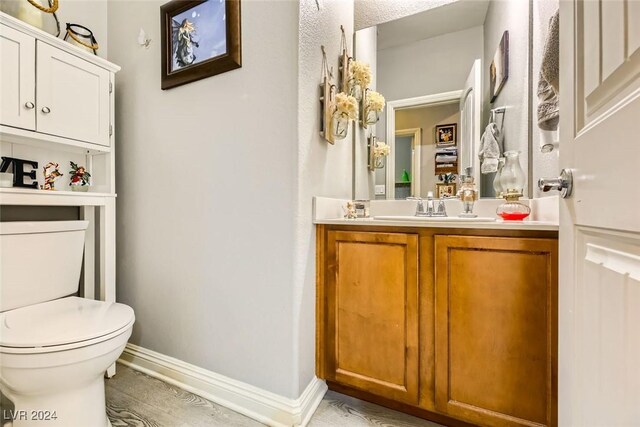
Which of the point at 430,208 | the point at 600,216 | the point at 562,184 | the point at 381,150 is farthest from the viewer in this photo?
the point at 381,150

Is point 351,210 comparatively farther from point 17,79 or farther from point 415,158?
point 17,79

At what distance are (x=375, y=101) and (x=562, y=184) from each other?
3.93 feet

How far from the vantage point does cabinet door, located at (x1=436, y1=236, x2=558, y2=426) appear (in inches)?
36.9

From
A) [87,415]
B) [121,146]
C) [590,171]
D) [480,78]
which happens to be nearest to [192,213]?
[121,146]

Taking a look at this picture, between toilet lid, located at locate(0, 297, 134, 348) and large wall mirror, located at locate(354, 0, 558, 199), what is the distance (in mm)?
1411

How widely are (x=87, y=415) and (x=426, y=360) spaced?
1324 mm

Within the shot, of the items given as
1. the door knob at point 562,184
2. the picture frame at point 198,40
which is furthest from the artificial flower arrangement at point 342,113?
the door knob at point 562,184

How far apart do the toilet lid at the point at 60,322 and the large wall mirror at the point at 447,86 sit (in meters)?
1.41

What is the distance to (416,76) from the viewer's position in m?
1.68

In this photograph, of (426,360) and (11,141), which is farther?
(11,141)

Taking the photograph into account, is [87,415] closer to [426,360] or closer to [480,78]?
[426,360]

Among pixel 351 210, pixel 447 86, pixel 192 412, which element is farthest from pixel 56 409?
pixel 447 86

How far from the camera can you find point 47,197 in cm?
129

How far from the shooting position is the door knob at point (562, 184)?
2.14ft
